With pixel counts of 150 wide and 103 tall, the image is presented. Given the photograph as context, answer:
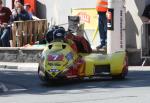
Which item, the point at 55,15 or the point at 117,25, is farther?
the point at 55,15

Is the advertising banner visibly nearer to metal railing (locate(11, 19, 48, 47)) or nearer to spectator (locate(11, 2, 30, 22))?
metal railing (locate(11, 19, 48, 47))

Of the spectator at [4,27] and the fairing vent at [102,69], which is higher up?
the spectator at [4,27]

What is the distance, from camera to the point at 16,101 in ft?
40.7

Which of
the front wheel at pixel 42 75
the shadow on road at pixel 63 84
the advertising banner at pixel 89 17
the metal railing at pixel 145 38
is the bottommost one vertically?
the shadow on road at pixel 63 84

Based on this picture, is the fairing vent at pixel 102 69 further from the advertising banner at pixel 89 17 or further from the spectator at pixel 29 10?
the spectator at pixel 29 10

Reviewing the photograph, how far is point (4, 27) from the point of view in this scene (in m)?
21.9

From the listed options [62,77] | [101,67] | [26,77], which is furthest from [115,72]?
[26,77]

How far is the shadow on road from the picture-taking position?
14.0 meters

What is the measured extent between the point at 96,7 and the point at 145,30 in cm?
182

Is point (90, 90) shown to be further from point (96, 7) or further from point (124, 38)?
point (96, 7)

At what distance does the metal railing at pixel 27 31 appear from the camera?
2147 cm

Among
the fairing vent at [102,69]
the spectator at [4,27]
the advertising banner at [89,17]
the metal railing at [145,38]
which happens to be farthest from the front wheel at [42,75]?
the spectator at [4,27]

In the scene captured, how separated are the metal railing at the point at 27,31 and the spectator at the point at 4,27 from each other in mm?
374

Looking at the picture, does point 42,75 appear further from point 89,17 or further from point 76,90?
point 89,17
